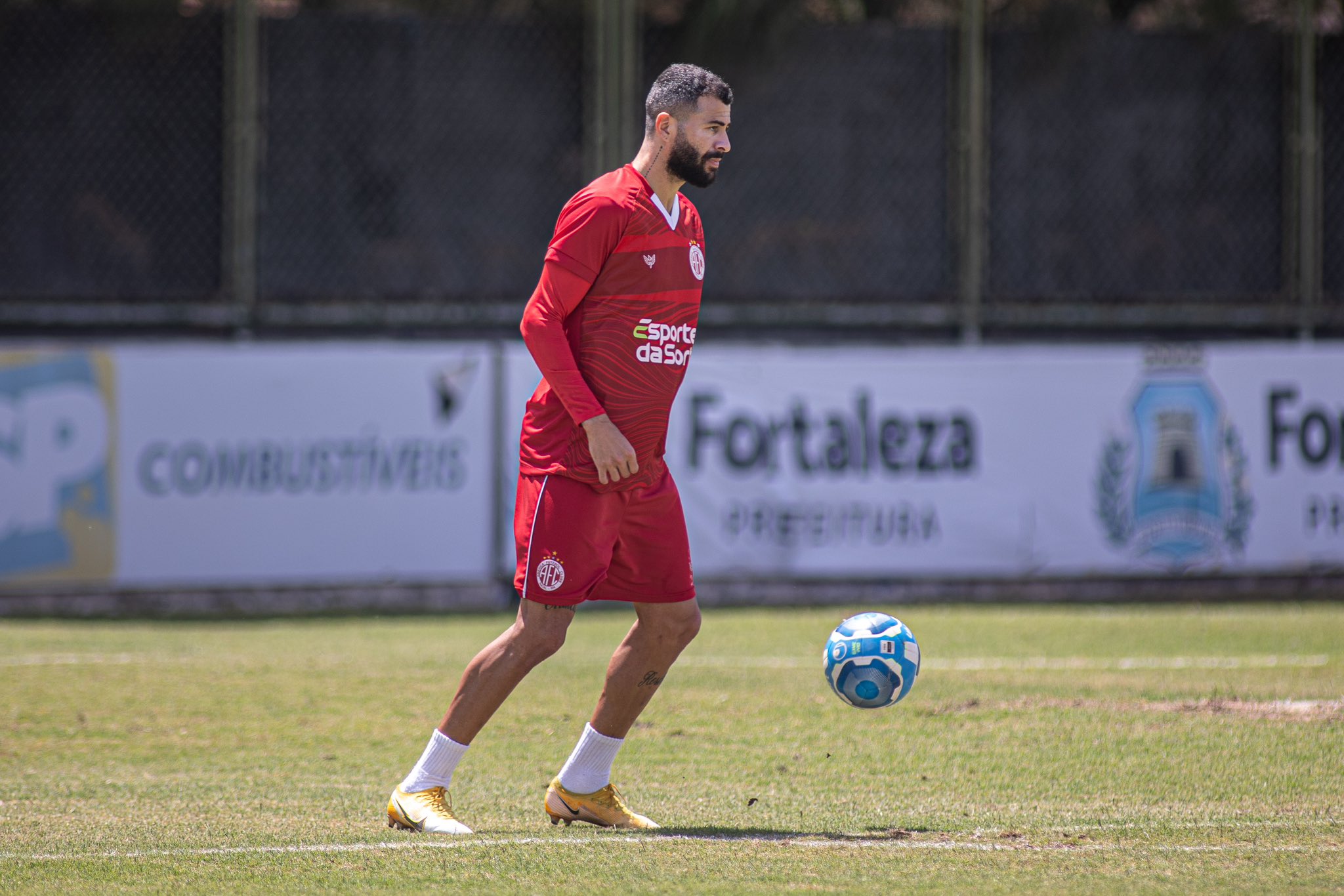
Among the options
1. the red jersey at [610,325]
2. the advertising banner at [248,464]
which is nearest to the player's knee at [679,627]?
the red jersey at [610,325]

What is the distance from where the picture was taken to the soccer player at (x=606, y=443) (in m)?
5.15

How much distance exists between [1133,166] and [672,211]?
11.6 m

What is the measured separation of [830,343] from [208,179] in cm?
581

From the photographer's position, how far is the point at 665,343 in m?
5.32

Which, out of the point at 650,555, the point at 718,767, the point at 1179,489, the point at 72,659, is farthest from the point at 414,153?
the point at 650,555


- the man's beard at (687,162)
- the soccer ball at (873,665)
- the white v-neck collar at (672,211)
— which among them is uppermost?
the man's beard at (687,162)

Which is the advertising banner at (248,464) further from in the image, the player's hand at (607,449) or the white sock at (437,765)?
the player's hand at (607,449)

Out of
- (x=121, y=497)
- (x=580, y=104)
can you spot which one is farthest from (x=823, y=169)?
(x=121, y=497)

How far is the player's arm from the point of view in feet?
16.7

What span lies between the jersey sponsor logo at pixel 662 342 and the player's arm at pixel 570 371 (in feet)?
0.74

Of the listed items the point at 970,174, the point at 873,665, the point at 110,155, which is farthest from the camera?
the point at 970,174

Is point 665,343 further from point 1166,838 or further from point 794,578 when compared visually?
point 794,578

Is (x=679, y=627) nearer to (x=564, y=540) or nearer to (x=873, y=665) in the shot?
(x=564, y=540)

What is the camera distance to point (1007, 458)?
13.0m
